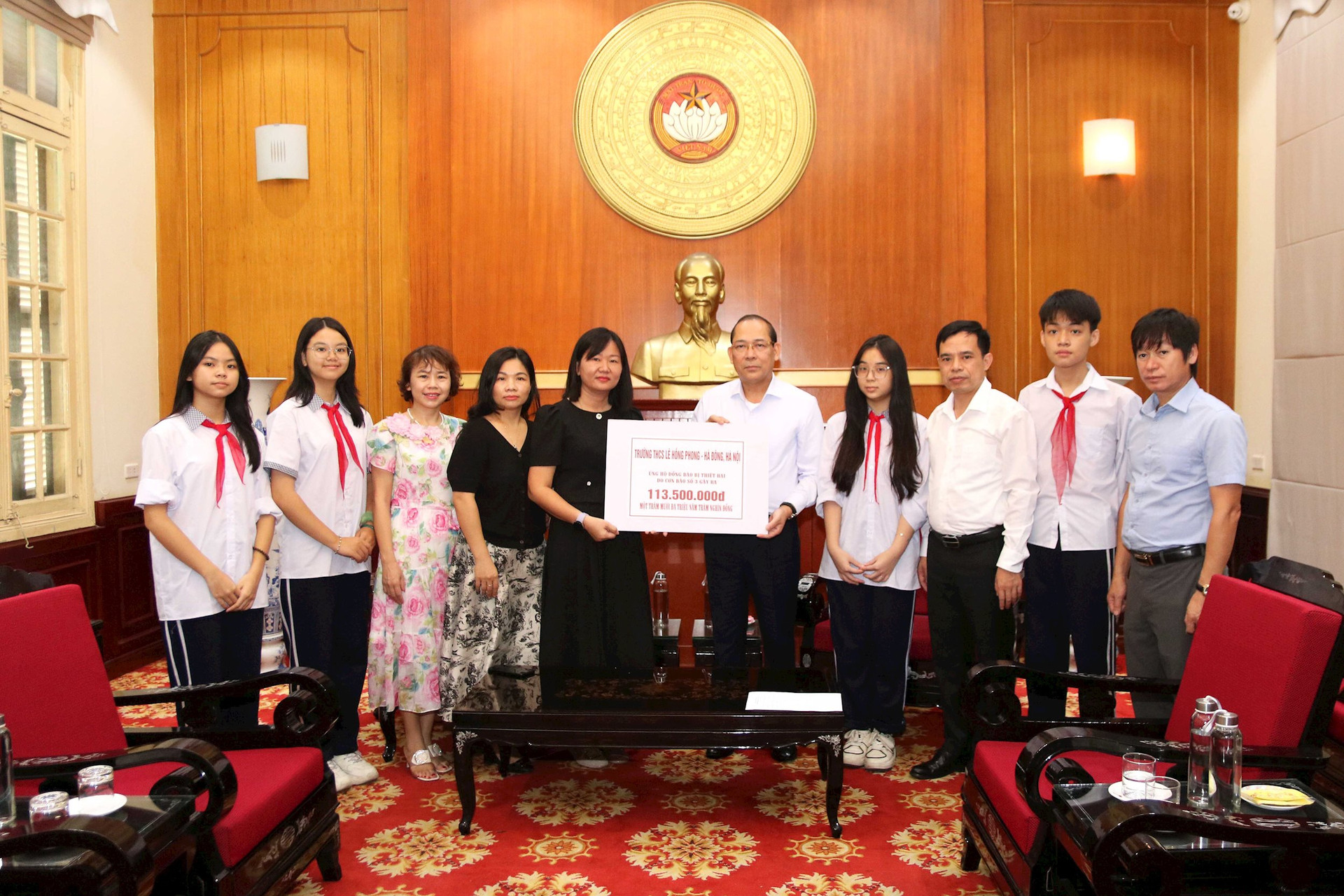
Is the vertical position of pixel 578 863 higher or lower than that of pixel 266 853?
lower

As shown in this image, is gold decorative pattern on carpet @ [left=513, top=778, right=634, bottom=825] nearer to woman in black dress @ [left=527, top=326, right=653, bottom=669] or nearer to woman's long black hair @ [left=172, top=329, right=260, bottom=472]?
woman in black dress @ [left=527, top=326, right=653, bottom=669]

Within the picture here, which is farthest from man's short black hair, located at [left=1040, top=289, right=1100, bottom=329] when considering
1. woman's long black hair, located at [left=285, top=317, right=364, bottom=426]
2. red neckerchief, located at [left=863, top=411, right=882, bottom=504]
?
woman's long black hair, located at [left=285, top=317, right=364, bottom=426]

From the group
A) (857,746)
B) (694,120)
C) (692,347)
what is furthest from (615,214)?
(857,746)

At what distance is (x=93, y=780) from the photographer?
181cm

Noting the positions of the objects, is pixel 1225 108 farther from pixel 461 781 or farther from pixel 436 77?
pixel 461 781

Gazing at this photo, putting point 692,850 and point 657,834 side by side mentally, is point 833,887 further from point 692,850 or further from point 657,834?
point 657,834

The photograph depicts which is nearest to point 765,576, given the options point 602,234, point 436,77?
point 602,234

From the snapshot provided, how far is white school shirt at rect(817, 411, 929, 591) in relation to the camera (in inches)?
128

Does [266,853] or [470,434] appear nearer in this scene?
[266,853]

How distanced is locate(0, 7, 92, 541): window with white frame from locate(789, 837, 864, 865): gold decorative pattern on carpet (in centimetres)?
362

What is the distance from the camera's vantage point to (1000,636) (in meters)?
3.15

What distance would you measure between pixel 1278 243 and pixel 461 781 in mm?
4179

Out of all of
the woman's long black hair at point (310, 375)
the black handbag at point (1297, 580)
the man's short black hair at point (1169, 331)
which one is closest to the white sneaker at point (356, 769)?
the woman's long black hair at point (310, 375)

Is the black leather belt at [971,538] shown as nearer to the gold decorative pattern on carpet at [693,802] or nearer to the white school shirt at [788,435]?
the white school shirt at [788,435]
